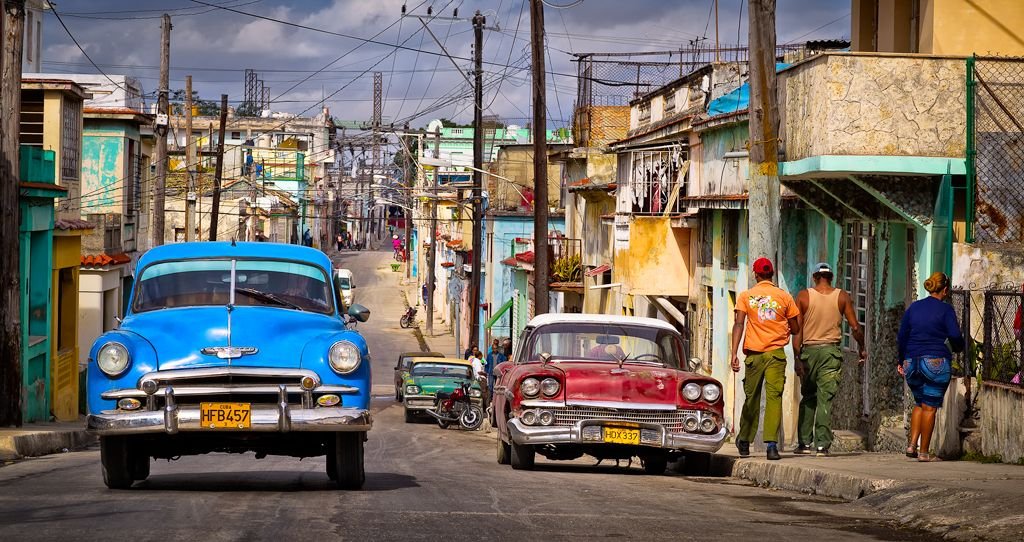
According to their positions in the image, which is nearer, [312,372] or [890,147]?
[312,372]

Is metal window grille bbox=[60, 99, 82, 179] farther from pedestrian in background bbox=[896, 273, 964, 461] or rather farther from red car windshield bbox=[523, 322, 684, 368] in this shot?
pedestrian in background bbox=[896, 273, 964, 461]

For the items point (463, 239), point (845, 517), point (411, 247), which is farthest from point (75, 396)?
point (411, 247)

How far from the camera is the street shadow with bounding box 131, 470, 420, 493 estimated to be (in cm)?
1071

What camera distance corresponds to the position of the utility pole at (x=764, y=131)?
615 inches

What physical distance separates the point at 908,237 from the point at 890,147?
2108 mm

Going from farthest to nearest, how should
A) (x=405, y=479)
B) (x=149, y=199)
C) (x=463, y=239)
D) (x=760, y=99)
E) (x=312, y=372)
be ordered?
(x=463, y=239), (x=149, y=199), (x=760, y=99), (x=405, y=479), (x=312, y=372)

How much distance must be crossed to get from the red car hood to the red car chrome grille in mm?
87

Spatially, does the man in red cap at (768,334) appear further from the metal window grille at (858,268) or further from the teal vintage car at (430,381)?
the teal vintage car at (430,381)

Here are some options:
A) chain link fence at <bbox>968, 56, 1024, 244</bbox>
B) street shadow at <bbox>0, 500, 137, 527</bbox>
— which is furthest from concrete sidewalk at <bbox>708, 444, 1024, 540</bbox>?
street shadow at <bbox>0, 500, 137, 527</bbox>

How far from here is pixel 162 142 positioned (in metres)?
41.2

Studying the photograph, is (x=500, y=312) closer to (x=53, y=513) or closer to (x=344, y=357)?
(x=344, y=357)

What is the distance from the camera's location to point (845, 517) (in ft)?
30.6

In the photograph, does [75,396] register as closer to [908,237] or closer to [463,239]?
[908,237]

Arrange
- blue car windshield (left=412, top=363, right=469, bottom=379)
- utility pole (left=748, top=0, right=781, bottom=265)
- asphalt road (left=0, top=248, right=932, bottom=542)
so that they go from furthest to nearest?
blue car windshield (left=412, top=363, right=469, bottom=379), utility pole (left=748, top=0, right=781, bottom=265), asphalt road (left=0, top=248, right=932, bottom=542)
